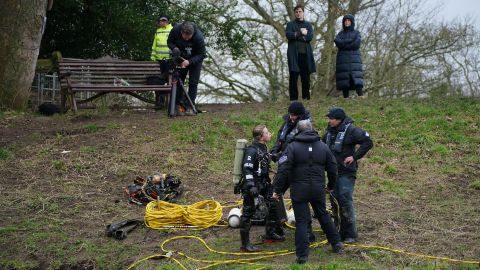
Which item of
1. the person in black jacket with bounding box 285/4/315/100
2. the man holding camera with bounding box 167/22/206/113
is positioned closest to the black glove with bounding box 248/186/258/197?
the man holding camera with bounding box 167/22/206/113

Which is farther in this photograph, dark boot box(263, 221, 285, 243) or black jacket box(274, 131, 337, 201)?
dark boot box(263, 221, 285, 243)

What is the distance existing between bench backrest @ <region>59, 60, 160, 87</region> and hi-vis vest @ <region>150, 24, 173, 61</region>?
51 centimetres

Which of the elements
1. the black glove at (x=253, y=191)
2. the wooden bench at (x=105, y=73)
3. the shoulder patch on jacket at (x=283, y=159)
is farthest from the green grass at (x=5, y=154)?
the shoulder patch on jacket at (x=283, y=159)

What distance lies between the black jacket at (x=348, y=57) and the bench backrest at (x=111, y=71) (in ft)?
13.7

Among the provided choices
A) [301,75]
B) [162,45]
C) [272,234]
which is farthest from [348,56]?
[272,234]

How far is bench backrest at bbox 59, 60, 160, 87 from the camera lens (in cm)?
1518

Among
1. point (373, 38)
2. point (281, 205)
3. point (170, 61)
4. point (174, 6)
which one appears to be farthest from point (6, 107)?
point (373, 38)

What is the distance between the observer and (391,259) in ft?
24.6

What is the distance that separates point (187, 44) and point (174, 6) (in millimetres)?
6547

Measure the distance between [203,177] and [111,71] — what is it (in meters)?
5.13

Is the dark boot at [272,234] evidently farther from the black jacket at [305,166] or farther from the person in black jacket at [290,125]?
the black jacket at [305,166]

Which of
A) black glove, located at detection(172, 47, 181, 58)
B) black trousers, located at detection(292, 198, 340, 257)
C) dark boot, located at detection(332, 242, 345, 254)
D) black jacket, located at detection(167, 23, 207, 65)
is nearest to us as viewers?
black trousers, located at detection(292, 198, 340, 257)

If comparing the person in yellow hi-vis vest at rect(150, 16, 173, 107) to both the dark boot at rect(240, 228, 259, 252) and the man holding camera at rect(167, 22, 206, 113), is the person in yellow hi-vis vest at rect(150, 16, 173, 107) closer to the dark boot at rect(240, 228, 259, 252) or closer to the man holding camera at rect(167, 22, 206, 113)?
the man holding camera at rect(167, 22, 206, 113)

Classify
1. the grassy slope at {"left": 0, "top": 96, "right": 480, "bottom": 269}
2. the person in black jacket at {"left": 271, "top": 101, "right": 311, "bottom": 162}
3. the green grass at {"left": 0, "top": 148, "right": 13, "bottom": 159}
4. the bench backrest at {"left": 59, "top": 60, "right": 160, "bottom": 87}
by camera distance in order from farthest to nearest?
the bench backrest at {"left": 59, "top": 60, "right": 160, "bottom": 87} < the green grass at {"left": 0, "top": 148, "right": 13, "bottom": 159} < the person in black jacket at {"left": 271, "top": 101, "right": 311, "bottom": 162} < the grassy slope at {"left": 0, "top": 96, "right": 480, "bottom": 269}
